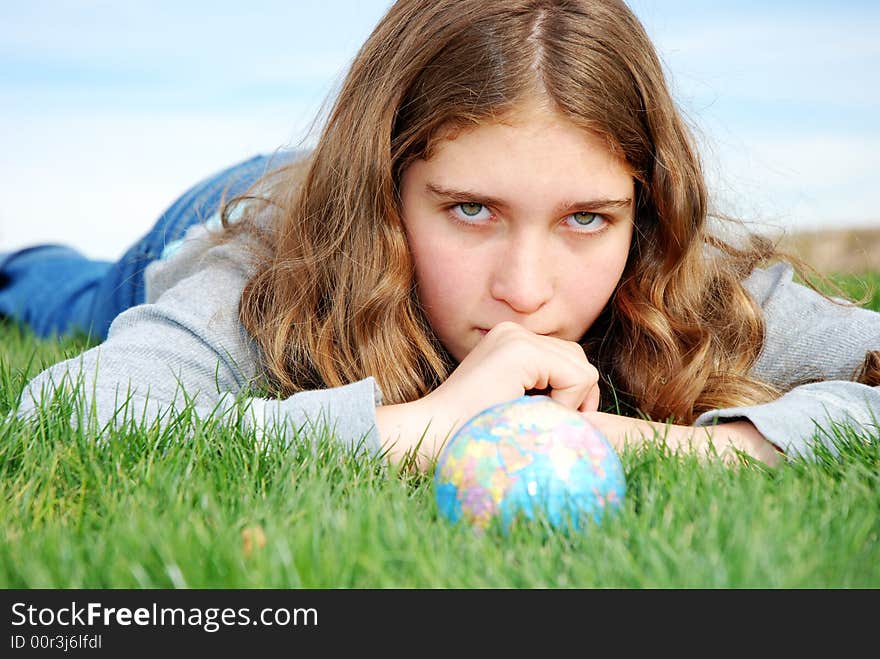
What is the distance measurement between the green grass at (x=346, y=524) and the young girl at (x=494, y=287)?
179mm

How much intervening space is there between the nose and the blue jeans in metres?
2.18

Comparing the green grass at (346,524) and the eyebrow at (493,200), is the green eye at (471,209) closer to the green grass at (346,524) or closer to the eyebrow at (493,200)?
the eyebrow at (493,200)

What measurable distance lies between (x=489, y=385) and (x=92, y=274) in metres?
4.12

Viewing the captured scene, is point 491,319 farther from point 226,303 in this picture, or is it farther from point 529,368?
point 226,303

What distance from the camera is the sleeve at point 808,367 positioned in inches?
108

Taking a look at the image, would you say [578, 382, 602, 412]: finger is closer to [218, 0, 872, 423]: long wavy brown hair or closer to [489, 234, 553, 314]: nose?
[489, 234, 553, 314]: nose

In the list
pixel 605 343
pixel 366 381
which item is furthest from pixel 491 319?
pixel 605 343

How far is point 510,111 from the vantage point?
293cm

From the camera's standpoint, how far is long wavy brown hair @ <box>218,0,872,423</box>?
3.05 meters

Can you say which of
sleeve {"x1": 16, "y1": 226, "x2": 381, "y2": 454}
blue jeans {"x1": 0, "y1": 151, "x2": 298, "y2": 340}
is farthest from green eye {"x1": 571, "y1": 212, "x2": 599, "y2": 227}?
blue jeans {"x1": 0, "y1": 151, "x2": 298, "y2": 340}

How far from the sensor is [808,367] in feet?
11.4

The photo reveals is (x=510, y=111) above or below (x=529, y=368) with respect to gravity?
above

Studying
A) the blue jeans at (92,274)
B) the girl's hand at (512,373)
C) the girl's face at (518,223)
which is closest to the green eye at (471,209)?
the girl's face at (518,223)
